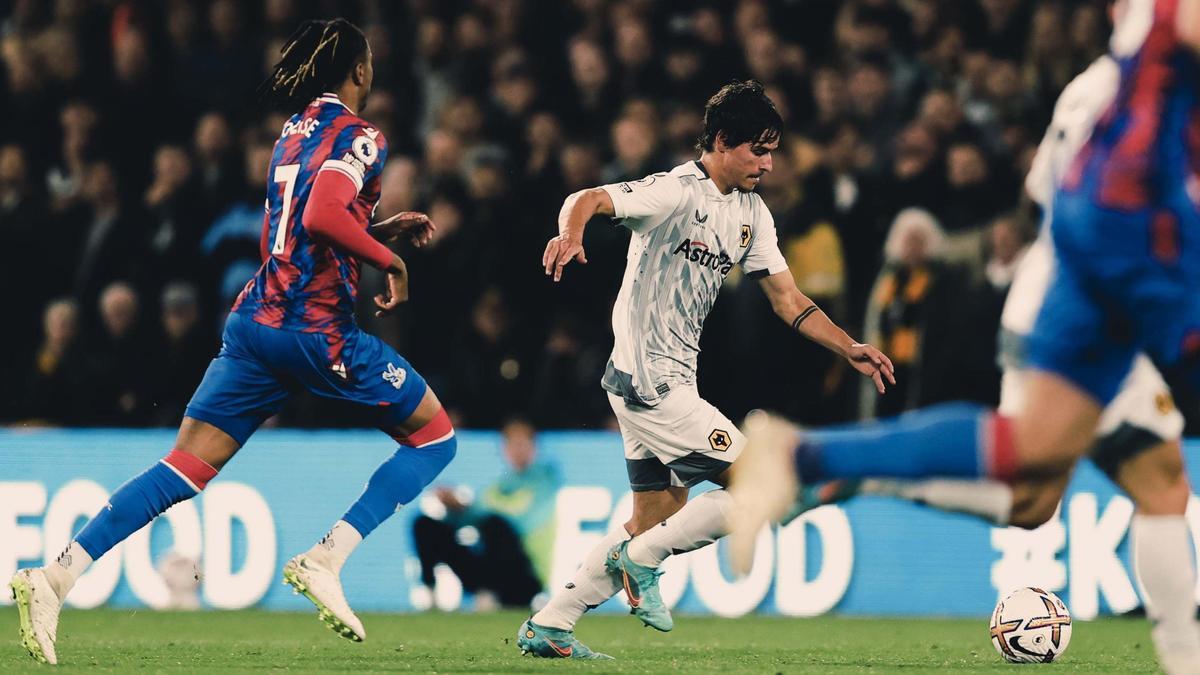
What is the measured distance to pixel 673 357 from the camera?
7.18m

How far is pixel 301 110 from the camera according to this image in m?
7.12

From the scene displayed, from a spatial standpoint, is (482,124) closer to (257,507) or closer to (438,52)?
(438,52)

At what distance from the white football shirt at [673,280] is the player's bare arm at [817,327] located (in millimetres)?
252

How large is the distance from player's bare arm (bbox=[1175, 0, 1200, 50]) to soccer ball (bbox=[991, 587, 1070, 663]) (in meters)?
3.00

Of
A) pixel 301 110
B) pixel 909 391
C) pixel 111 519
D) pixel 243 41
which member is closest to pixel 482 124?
pixel 243 41

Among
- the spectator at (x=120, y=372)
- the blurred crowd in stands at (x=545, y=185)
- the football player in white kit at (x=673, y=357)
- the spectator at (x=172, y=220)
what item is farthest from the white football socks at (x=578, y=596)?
the spectator at (x=172, y=220)

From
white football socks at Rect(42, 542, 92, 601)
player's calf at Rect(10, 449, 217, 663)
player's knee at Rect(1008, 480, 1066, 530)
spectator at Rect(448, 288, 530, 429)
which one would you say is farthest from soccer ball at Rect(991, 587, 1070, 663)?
spectator at Rect(448, 288, 530, 429)

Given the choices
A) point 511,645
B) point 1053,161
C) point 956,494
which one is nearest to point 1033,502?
point 956,494

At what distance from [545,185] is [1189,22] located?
23.1 ft

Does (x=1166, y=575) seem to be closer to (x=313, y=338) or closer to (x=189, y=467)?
(x=313, y=338)

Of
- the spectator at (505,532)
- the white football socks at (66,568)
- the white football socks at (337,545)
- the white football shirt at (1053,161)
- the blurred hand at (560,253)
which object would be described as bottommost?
the spectator at (505,532)

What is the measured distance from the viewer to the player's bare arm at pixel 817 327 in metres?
6.83

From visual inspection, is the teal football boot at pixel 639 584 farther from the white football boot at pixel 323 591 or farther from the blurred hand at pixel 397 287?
the blurred hand at pixel 397 287

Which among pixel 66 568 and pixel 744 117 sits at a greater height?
pixel 744 117
